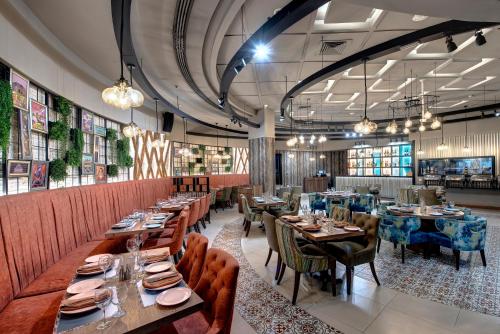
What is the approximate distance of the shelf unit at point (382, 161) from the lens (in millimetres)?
11016

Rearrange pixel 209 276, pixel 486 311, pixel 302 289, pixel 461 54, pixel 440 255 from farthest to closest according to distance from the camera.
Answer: pixel 461 54 < pixel 440 255 < pixel 302 289 < pixel 486 311 < pixel 209 276

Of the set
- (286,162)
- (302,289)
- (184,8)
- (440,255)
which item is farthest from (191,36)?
(286,162)

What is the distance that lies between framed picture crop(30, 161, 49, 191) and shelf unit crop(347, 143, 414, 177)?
41.5ft

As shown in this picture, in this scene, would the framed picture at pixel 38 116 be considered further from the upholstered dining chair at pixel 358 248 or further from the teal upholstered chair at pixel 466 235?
the teal upholstered chair at pixel 466 235

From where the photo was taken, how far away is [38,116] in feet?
11.7

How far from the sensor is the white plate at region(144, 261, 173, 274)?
1844 mm

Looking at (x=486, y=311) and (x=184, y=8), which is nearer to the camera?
(x=486, y=311)

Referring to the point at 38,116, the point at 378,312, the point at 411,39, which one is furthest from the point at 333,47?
the point at 38,116

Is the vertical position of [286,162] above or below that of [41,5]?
below

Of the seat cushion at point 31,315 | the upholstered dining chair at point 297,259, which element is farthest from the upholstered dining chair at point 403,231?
the seat cushion at point 31,315

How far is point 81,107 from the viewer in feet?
15.6

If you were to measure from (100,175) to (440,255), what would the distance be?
709 cm

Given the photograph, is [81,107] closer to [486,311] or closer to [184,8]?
[184,8]

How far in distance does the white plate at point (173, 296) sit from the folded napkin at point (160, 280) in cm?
10
